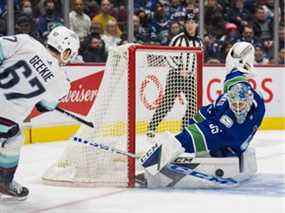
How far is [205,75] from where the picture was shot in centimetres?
834

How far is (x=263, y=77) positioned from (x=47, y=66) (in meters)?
5.25

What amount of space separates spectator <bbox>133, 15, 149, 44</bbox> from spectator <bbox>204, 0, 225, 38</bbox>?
2.84ft

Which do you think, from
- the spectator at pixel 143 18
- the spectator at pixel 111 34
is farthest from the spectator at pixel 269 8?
the spectator at pixel 111 34

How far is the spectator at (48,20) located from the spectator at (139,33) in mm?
1077

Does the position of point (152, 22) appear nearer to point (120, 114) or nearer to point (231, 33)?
point (231, 33)

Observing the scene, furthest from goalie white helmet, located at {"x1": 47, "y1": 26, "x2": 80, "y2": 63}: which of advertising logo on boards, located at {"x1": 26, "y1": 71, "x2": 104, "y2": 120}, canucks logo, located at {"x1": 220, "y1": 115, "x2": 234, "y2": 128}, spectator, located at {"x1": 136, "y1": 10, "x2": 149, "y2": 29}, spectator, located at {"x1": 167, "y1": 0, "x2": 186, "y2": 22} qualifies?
spectator, located at {"x1": 167, "y1": 0, "x2": 186, "y2": 22}

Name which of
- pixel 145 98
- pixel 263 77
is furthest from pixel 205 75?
pixel 145 98

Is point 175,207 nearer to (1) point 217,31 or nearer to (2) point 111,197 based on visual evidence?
(2) point 111,197

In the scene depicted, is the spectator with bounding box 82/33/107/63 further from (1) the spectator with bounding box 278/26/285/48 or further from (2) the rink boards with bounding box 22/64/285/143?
(1) the spectator with bounding box 278/26/285/48

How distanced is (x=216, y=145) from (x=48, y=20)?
11.0ft

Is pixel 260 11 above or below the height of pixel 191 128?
above

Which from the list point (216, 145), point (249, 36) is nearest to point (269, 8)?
point (249, 36)

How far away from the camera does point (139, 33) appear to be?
8.40m

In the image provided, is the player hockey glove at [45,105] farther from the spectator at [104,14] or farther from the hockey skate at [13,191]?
the spectator at [104,14]
